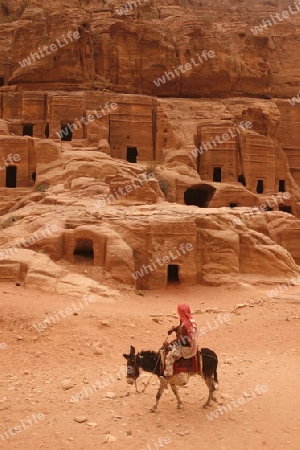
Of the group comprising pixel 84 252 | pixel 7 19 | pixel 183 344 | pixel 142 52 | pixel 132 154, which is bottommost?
pixel 84 252

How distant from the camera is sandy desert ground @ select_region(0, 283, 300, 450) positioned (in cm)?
606

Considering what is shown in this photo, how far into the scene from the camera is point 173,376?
22.2 feet

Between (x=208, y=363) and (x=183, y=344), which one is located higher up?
(x=183, y=344)

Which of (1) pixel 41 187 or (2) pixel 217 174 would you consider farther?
(2) pixel 217 174

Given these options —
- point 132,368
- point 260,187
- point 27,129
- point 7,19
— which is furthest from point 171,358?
point 7,19

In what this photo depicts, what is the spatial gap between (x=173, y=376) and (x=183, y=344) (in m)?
0.50

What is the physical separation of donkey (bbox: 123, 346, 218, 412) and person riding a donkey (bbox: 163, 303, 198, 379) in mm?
162

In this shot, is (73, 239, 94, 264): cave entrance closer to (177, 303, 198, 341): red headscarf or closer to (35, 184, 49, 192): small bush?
(35, 184, 49, 192): small bush

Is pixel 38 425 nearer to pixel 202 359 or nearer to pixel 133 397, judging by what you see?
pixel 133 397

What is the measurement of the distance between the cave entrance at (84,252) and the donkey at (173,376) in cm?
896

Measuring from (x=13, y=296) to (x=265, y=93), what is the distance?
3475 centimetres

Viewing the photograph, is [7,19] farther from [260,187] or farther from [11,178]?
[260,187]

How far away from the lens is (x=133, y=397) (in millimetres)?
7301

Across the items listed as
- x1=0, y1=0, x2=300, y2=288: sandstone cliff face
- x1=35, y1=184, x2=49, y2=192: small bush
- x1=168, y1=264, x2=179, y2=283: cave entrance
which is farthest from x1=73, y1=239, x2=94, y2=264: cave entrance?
x1=35, y1=184, x2=49, y2=192: small bush
